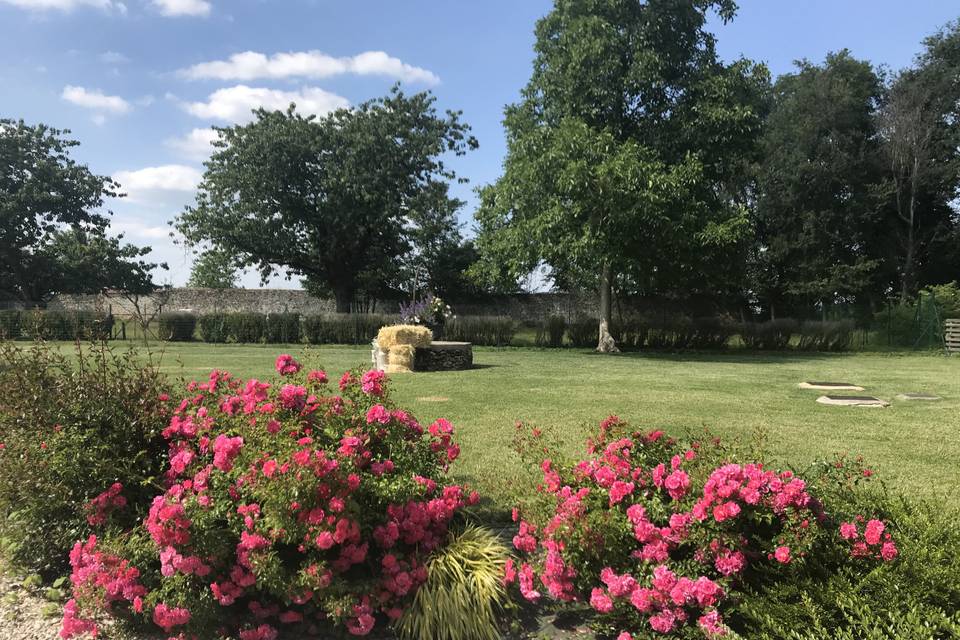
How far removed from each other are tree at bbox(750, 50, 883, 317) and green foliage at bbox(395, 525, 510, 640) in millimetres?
27444

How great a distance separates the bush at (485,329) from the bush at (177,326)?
1062 cm

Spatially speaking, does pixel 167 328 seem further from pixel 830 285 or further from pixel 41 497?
pixel 830 285

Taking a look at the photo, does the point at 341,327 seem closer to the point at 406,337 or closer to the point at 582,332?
the point at 582,332

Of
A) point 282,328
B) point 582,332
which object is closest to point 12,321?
point 282,328

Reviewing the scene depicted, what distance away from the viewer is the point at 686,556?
2.30 metres

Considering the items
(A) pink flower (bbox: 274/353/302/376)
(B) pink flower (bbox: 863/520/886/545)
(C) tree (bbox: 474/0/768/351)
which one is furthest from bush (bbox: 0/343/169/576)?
→ (C) tree (bbox: 474/0/768/351)

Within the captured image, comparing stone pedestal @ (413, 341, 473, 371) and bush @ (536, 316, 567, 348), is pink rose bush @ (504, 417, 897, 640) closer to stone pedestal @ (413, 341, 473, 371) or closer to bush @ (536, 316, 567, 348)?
stone pedestal @ (413, 341, 473, 371)

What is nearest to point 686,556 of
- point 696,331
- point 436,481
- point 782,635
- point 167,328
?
point 782,635

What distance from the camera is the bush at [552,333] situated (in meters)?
21.6

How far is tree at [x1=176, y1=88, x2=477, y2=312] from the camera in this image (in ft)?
84.1

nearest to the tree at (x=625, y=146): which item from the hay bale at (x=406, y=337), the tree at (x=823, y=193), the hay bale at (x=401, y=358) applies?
the hay bale at (x=406, y=337)

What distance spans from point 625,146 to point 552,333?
312 inches

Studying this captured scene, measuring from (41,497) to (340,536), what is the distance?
159cm

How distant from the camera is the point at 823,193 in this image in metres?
26.7
